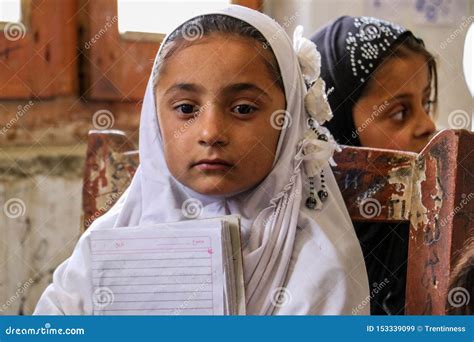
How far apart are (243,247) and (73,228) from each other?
0.44 metres

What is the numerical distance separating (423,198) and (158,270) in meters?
0.38

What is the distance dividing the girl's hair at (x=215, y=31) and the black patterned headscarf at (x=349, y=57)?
483mm

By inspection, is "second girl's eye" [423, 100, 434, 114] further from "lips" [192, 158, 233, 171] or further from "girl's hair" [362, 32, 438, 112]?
"lips" [192, 158, 233, 171]

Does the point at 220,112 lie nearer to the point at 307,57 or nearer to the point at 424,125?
the point at 307,57

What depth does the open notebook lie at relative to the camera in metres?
1.00

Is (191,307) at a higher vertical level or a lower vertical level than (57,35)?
lower

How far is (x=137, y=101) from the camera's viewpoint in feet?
4.17

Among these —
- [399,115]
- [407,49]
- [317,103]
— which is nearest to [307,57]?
Answer: [317,103]

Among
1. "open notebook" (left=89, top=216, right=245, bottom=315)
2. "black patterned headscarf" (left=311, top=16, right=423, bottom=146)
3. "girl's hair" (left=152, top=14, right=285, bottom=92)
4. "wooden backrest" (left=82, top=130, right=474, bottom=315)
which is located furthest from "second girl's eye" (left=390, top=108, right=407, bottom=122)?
"open notebook" (left=89, top=216, right=245, bottom=315)

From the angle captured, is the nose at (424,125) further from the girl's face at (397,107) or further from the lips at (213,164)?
the lips at (213,164)

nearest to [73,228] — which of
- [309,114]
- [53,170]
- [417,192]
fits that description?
[53,170]

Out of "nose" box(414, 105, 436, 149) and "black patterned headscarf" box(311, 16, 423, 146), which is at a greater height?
"black patterned headscarf" box(311, 16, 423, 146)
